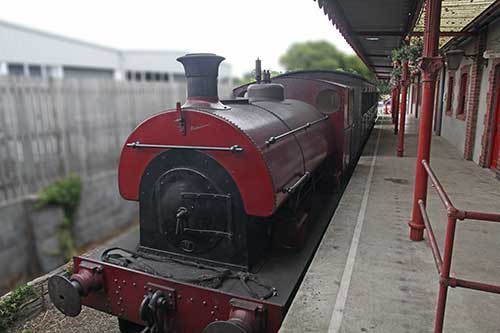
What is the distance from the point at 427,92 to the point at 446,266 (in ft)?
6.33

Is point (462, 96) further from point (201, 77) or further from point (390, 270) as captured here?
point (201, 77)

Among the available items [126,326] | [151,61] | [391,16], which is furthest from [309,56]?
[126,326]

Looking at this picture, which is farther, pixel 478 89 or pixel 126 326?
pixel 478 89

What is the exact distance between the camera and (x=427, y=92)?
351 cm

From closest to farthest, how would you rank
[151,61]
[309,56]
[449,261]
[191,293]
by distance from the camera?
[449,261] < [191,293] < [309,56] < [151,61]

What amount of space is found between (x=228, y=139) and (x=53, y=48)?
1028 cm

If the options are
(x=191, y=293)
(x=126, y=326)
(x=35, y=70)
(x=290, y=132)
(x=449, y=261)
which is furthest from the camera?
(x=35, y=70)

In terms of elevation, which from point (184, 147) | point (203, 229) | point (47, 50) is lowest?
point (203, 229)

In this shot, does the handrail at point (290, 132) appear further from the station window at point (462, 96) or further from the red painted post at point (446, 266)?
the station window at point (462, 96)

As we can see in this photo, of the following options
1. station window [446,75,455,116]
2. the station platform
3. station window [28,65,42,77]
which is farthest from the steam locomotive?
station window [446,75,455,116]

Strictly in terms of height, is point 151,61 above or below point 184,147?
above

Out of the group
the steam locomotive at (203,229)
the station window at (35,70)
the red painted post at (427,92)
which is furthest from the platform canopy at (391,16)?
the station window at (35,70)

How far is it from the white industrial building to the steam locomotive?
7.88m

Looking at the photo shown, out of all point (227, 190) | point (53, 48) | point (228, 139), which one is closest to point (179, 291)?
point (227, 190)
